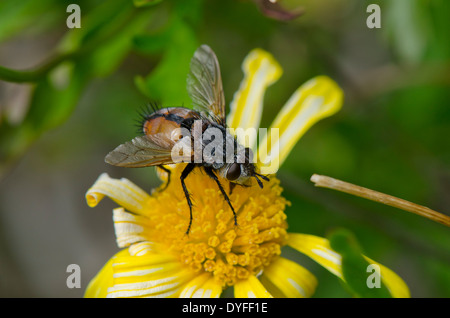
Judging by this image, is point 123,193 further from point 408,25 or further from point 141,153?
point 408,25

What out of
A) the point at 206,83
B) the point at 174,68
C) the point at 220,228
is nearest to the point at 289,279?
the point at 220,228

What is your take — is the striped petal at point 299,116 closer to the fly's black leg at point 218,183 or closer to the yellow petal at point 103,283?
the fly's black leg at point 218,183

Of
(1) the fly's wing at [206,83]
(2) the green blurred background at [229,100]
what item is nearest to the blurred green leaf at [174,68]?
(2) the green blurred background at [229,100]

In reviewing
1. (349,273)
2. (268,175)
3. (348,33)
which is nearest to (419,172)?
(348,33)

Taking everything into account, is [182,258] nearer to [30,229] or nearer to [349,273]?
[349,273]

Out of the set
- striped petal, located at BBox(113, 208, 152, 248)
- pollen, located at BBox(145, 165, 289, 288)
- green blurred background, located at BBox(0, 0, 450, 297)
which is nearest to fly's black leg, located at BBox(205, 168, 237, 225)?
pollen, located at BBox(145, 165, 289, 288)
